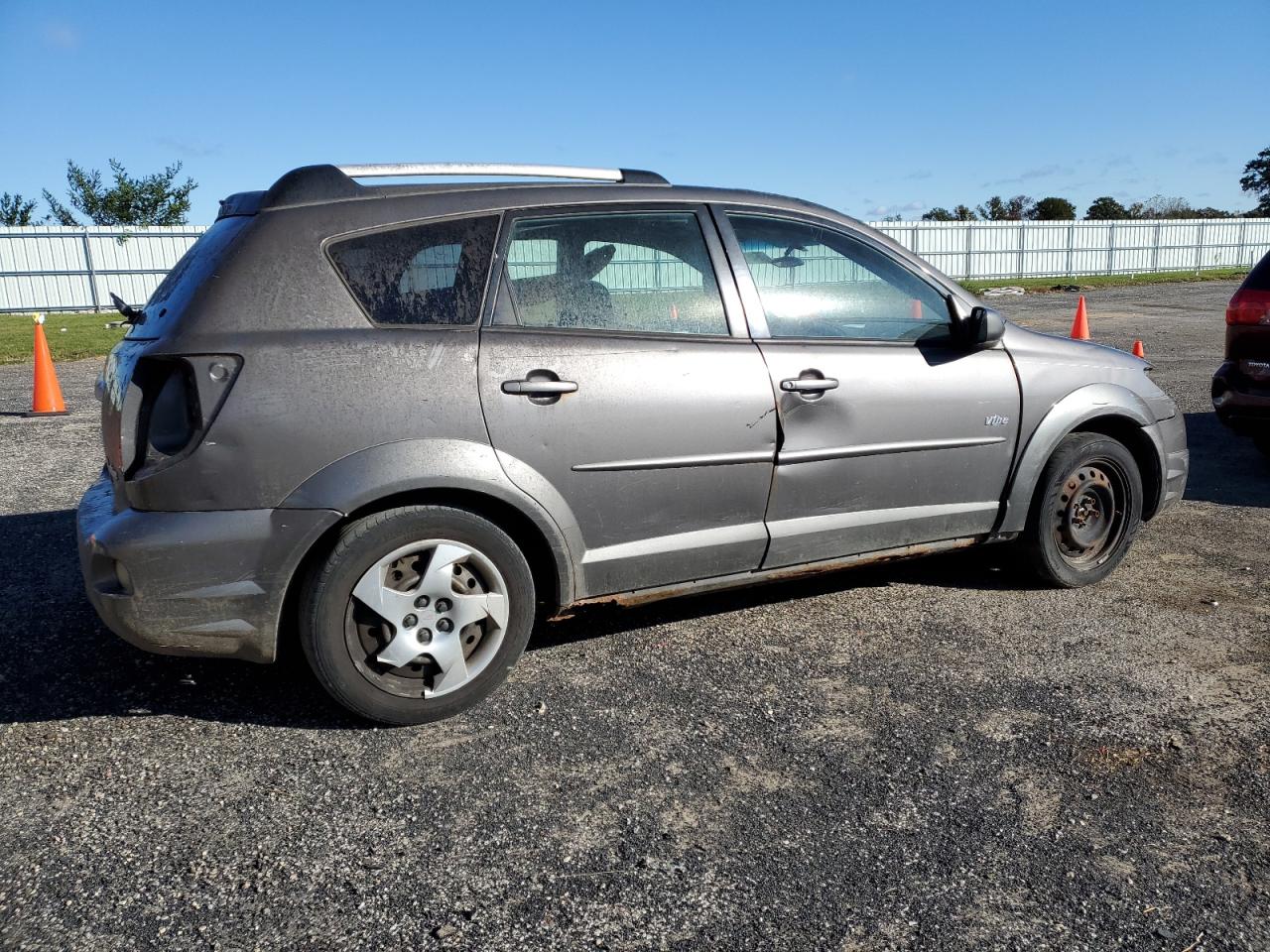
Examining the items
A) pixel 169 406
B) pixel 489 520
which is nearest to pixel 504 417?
pixel 489 520

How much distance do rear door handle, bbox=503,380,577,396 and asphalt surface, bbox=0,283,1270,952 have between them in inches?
42.3

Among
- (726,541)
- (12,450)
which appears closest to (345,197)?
(726,541)

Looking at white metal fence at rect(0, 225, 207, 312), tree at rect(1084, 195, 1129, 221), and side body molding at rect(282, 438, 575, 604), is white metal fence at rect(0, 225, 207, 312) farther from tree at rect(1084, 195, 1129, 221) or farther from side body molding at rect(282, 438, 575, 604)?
tree at rect(1084, 195, 1129, 221)

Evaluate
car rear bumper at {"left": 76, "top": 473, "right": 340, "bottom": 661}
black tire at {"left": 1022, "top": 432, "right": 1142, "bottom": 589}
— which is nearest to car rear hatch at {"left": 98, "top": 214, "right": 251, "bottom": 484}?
car rear bumper at {"left": 76, "top": 473, "right": 340, "bottom": 661}

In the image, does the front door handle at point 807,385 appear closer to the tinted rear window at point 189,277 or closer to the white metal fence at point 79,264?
the tinted rear window at point 189,277

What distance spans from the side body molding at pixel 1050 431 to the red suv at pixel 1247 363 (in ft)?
8.36

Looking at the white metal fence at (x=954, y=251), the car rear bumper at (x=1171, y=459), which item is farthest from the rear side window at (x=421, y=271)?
the white metal fence at (x=954, y=251)

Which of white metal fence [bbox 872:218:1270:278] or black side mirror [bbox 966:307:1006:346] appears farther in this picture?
white metal fence [bbox 872:218:1270:278]

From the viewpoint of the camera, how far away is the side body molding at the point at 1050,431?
15.1 feet

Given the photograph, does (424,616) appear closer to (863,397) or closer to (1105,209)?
(863,397)

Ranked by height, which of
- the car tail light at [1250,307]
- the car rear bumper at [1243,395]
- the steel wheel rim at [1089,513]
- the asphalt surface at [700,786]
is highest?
the car tail light at [1250,307]

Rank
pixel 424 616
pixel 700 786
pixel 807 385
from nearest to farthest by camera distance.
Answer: pixel 700 786
pixel 424 616
pixel 807 385

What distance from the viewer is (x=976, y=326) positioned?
4.38 metres

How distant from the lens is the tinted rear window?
3.40 meters
